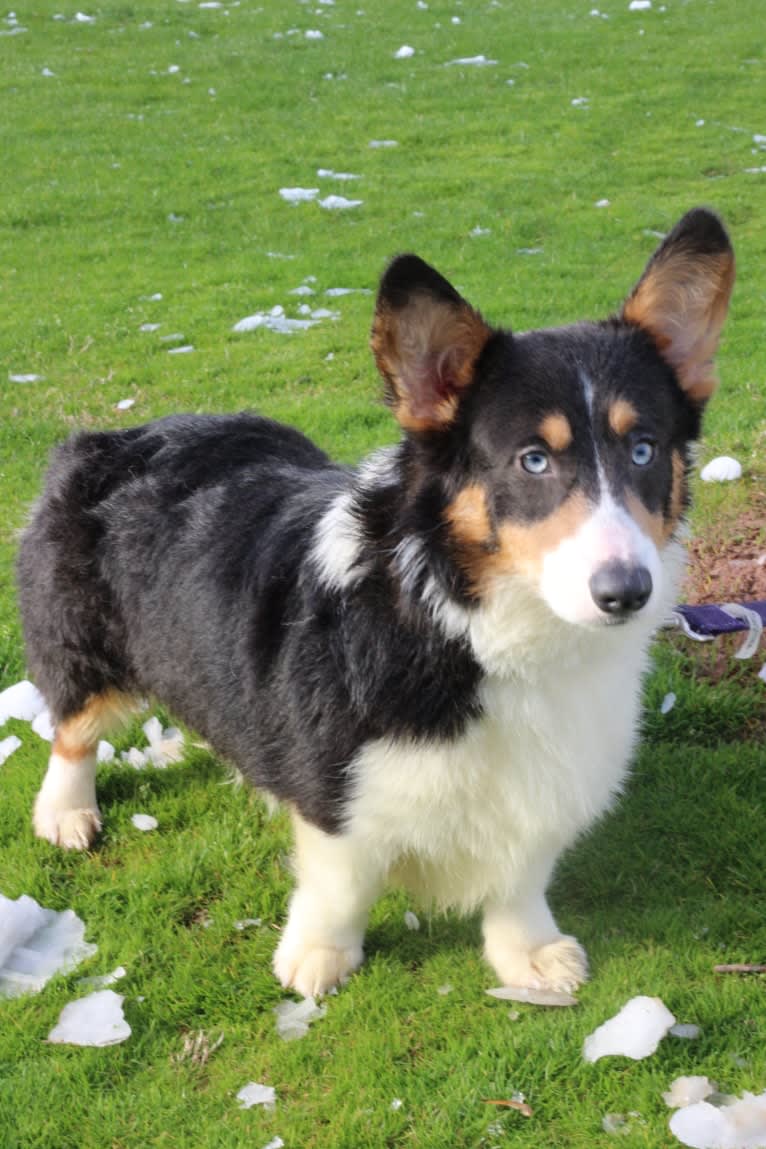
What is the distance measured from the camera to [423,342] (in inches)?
102

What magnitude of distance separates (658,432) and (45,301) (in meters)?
8.25

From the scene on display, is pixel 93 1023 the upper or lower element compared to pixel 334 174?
lower

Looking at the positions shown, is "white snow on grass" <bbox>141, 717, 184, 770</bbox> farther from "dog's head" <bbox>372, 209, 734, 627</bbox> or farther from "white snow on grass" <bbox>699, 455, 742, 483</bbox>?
"white snow on grass" <bbox>699, 455, 742, 483</bbox>

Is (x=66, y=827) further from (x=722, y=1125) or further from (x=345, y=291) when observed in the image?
(x=345, y=291)

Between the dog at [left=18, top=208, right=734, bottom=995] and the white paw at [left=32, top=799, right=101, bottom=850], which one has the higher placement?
the dog at [left=18, top=208, right=734, bottom=995]

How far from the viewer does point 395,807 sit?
2.83 metres

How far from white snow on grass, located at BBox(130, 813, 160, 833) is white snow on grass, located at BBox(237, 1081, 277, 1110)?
1155 millimetres

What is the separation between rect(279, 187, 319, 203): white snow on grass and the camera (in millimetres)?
12273

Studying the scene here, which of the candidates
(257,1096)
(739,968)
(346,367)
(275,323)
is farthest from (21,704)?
(275,323)

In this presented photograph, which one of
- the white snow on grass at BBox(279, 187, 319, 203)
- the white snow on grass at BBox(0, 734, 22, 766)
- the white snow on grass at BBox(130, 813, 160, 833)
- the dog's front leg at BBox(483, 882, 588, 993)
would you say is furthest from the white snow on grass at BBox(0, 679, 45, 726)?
the white snow on grass at BBox(279, 187, 319, 203)

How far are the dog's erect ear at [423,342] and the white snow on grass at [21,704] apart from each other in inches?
97.3

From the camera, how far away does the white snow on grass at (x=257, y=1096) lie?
2844 millimetres

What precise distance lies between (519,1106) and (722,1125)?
1.54 feet

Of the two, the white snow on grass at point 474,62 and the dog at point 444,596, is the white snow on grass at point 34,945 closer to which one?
the dog at point 444,596
